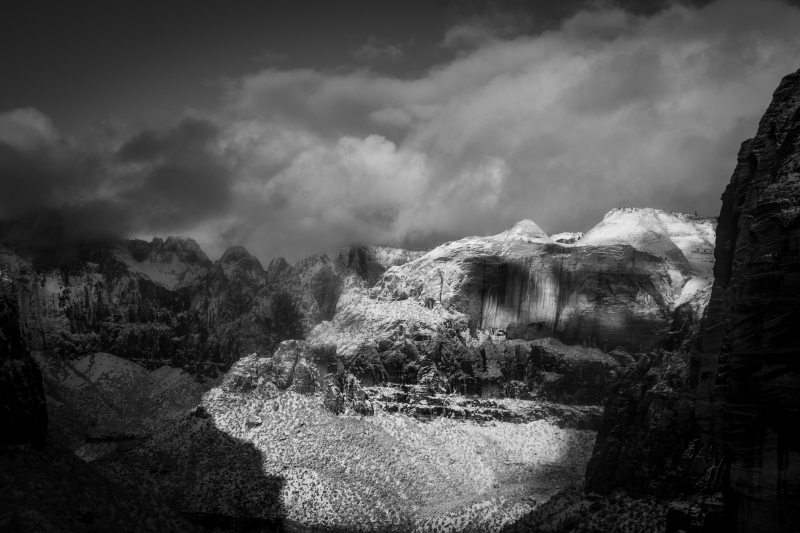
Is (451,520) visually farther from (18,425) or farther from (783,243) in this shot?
(783,243)

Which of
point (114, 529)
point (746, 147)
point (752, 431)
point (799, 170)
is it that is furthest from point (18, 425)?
point (746, 147)

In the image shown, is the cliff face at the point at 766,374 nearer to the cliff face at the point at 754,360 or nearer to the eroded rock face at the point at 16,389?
the cliff face at the point at 754,360

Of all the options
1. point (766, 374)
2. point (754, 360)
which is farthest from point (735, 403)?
point (754, 360)

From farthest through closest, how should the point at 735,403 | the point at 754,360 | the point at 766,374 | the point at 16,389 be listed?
the point at 16,389 < the point at 735,403 < the point at 754,360 < the point at 766,374

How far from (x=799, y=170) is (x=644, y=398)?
281 feet

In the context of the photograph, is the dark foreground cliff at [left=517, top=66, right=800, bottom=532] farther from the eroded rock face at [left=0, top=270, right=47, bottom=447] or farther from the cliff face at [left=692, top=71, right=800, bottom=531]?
the eroded rock face at [left=0, top=270, right=47, bottom=447]

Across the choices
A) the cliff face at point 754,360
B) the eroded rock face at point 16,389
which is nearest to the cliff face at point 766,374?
the cliff face at point 754,360

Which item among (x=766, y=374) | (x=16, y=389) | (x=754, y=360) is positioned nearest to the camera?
(x=766, y=374)

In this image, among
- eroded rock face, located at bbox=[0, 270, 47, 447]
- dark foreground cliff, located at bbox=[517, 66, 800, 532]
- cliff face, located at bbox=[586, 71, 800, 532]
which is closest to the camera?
cliff face, located at bbox=[586, 71, 800, 532]

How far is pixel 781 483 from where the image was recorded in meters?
76.9

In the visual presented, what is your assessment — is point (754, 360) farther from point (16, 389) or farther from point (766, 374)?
point (16, 389)

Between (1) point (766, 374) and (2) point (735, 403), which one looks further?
(2) point (735, 403)

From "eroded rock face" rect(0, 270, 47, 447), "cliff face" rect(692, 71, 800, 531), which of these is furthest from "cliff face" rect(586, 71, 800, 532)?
"eroded rock face" rect(0, 270, 47, 447)

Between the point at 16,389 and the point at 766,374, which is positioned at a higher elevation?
the point at 766,374
